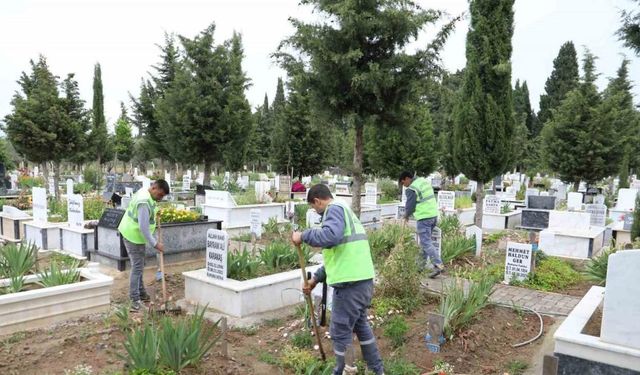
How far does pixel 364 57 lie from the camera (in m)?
8.52

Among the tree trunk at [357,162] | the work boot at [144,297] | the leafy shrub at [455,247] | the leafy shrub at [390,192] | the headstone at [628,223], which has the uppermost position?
the tree trunk at [357,162]

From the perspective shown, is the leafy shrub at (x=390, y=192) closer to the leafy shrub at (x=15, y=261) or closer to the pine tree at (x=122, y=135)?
the leafy shrub at (x=15, y=261)

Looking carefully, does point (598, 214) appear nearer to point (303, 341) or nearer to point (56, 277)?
point (303, 341)

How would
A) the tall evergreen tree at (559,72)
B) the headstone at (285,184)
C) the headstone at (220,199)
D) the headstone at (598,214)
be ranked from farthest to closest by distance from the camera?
1. the tall evergreen tree at (559,72)
2. the headstone at (285,184)
3. the headstone at (220,199)
4. the headstone at (598,214)

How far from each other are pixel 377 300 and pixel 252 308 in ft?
5.34

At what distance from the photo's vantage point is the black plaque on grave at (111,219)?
28.0 feet

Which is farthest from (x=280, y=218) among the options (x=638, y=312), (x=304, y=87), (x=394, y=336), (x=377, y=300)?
(x=638, y=312)

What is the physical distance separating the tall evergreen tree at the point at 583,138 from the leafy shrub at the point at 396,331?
16.2 m

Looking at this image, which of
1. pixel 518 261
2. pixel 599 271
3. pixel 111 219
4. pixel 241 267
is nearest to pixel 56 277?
pixel 241 267

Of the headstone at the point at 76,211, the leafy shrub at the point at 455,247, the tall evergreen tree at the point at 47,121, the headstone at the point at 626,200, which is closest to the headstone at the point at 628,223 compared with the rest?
the headstone at the point at 626,200

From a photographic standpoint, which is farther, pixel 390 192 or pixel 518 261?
pixel 390 192

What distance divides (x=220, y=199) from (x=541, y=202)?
1008 centimetres

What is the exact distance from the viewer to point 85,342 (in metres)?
4.55

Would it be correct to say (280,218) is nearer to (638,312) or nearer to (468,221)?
(468,221)
